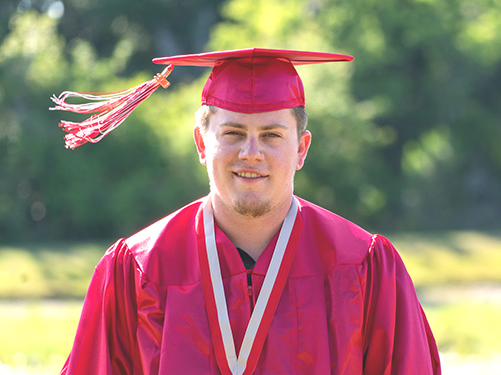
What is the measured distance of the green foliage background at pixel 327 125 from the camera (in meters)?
15.2

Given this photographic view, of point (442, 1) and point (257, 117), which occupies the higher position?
point (442, 1)

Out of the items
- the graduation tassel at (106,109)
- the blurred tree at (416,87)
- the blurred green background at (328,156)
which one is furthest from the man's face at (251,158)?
the blurred tree at (416,87)

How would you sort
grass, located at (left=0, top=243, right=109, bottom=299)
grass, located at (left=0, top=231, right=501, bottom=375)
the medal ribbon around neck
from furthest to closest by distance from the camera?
grass, located at (left=0, top=243, right=109, bottom=299), grass, located at (left=0, top=231, right=501, bottom=375), the medal ribbon around neck

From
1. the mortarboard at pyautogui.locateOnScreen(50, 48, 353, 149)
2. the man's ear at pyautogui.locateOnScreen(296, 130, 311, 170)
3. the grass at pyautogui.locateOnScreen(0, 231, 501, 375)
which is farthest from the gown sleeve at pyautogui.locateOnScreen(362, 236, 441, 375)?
the grass at pyautogui.locateOnScreen(0, 231, 501, 375)

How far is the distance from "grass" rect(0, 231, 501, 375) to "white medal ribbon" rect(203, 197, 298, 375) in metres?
3.75

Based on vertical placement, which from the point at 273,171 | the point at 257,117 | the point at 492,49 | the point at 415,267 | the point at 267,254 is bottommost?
the point at 415,267

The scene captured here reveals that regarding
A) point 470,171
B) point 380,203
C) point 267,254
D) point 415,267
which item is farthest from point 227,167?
point 470,171

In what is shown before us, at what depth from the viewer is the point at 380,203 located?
17734 mm

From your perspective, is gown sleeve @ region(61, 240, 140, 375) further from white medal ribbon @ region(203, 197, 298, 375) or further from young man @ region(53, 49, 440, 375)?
white medal ribbon @ region(203, 197, 298, 375)

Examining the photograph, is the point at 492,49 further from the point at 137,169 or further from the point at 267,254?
the point at 267,254

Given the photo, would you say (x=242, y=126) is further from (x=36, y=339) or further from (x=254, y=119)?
(x=36, y=339)

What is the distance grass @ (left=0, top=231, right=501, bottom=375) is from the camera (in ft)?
21.3

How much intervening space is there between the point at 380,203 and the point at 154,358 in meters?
15.6

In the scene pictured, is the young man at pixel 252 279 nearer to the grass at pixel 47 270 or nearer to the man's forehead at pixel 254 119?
the man's forehead at pixel 254 119
